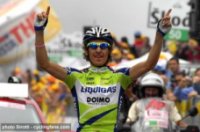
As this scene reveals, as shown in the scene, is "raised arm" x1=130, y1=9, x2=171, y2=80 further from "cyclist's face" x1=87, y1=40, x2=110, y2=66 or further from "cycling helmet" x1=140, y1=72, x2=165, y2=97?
"cycling helmet" x1=140, y1=72, x2=165, y2=97

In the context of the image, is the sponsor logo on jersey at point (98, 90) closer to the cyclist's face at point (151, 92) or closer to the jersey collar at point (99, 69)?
the jersey collar at point (99, 69)

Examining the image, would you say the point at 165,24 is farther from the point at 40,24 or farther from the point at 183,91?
the point at 183,91

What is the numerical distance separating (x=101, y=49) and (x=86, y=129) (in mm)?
701

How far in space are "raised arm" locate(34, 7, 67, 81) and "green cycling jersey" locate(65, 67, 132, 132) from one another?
0.09 metres

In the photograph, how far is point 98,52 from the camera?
7.70 meters

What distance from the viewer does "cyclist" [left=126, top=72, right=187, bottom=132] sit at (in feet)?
35.1

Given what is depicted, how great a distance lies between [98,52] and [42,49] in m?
0.48

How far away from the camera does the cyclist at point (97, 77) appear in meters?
7.66

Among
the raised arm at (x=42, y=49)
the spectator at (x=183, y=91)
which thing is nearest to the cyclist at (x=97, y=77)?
the raised arm at (x=42, y=49)

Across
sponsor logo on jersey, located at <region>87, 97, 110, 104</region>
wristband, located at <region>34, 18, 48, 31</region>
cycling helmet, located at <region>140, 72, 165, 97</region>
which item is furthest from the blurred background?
wristband, located at <region>34, 18, 48, 31</region>

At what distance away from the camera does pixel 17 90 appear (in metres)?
8.95

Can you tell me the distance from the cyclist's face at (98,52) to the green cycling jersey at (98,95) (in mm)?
84

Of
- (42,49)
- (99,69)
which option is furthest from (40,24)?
(99,69)

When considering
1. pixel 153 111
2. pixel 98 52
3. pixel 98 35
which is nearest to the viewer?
pixel 98 52
